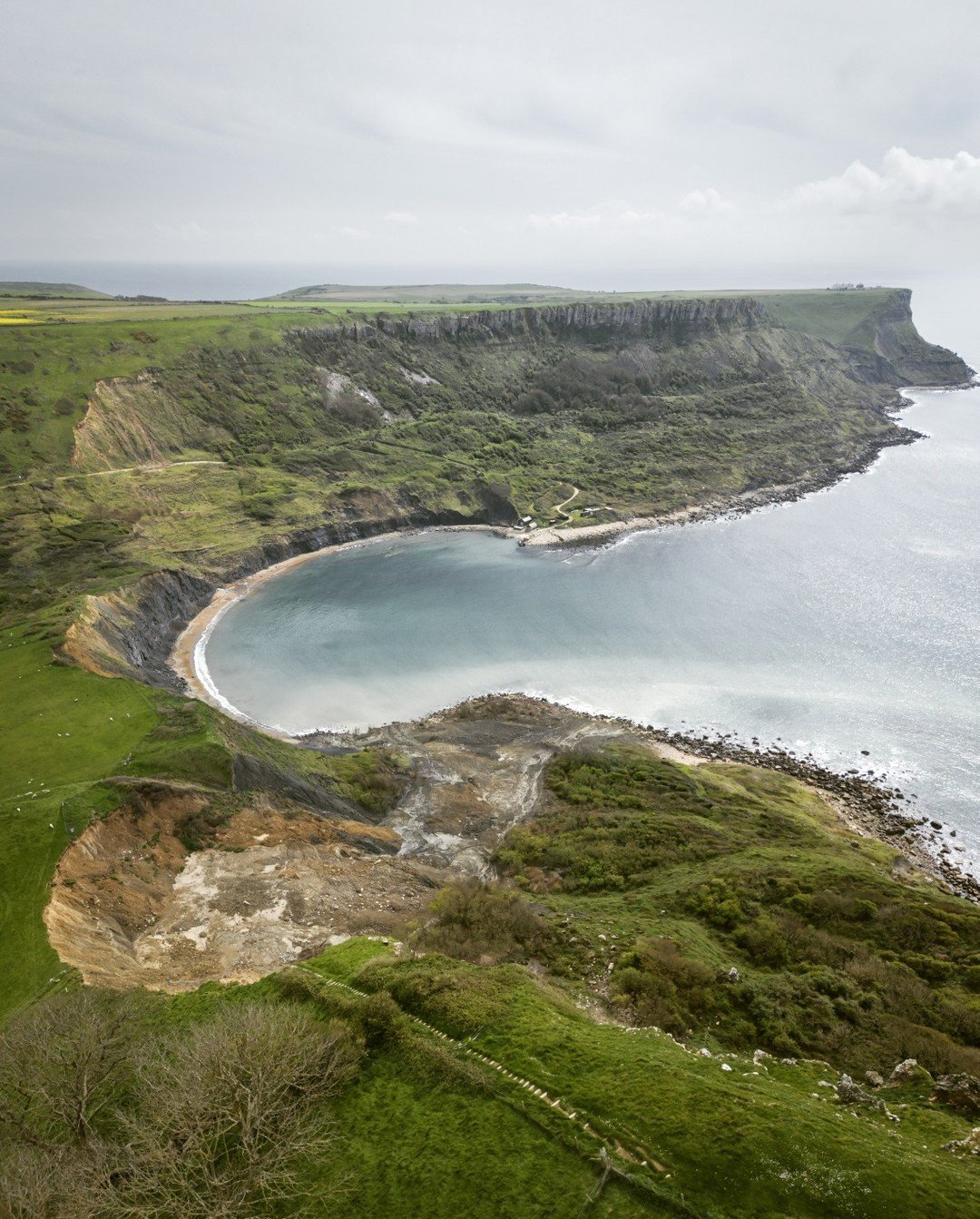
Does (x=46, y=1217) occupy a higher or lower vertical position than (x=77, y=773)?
higher

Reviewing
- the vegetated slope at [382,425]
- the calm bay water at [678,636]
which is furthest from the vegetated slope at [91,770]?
the vegetated slope at [382,425]

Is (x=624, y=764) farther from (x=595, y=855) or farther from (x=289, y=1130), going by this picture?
(x=289, y=1130)

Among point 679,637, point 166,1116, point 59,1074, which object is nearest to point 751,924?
point 166,1116

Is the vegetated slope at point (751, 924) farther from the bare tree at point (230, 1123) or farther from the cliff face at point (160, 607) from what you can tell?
the cliff face at point (160, 607)

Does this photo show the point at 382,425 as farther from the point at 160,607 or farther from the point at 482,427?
the point at 160,607

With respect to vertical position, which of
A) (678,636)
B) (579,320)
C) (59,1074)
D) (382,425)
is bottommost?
(678,636)

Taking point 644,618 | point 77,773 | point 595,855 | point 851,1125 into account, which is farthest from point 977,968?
point 644,618

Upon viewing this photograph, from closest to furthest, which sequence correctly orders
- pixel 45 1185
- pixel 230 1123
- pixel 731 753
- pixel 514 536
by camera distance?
pixel 45 1185
pixel 230 1123
pixel 731 753
pixel 514 536

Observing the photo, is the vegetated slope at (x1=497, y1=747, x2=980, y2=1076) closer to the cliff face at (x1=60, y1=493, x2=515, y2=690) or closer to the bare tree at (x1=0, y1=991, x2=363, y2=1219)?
the bare tree at (x1=0, y1=991, x2=363, y2=1219)
